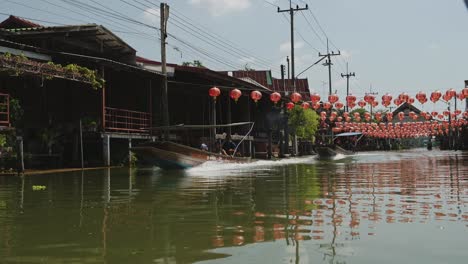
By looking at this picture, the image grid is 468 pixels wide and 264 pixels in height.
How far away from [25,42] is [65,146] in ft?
16.0

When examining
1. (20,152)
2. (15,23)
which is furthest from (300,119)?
(20,152)

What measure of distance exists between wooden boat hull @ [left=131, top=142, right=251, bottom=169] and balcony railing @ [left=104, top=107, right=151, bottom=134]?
13.3 feet

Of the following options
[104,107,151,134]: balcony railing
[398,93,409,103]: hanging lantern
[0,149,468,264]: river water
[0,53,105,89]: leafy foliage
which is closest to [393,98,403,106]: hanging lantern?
[398,93,409,103]: hanging lantern

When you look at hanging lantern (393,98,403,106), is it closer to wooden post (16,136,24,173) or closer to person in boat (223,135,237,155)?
person in boat (223,135,237,155)

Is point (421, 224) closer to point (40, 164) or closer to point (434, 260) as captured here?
point (434, 260)

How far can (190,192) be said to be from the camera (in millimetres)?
10164

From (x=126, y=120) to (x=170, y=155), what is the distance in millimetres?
6646

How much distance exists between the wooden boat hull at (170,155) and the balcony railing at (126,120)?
13.3 feet

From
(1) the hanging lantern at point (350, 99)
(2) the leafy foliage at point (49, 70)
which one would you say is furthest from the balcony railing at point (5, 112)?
(1) the hanging lantern at point (350, 99)

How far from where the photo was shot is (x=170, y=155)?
59.0 feet

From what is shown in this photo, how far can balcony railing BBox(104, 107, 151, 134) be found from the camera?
73.8ft

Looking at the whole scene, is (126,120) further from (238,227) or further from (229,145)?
(238,227)

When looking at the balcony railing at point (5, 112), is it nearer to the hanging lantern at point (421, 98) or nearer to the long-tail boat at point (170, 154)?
the long-tail boat at point (170, 154)

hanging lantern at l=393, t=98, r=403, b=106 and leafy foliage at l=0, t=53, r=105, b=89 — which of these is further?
hanging lantern at l=393, t=98, r=403, b=106
